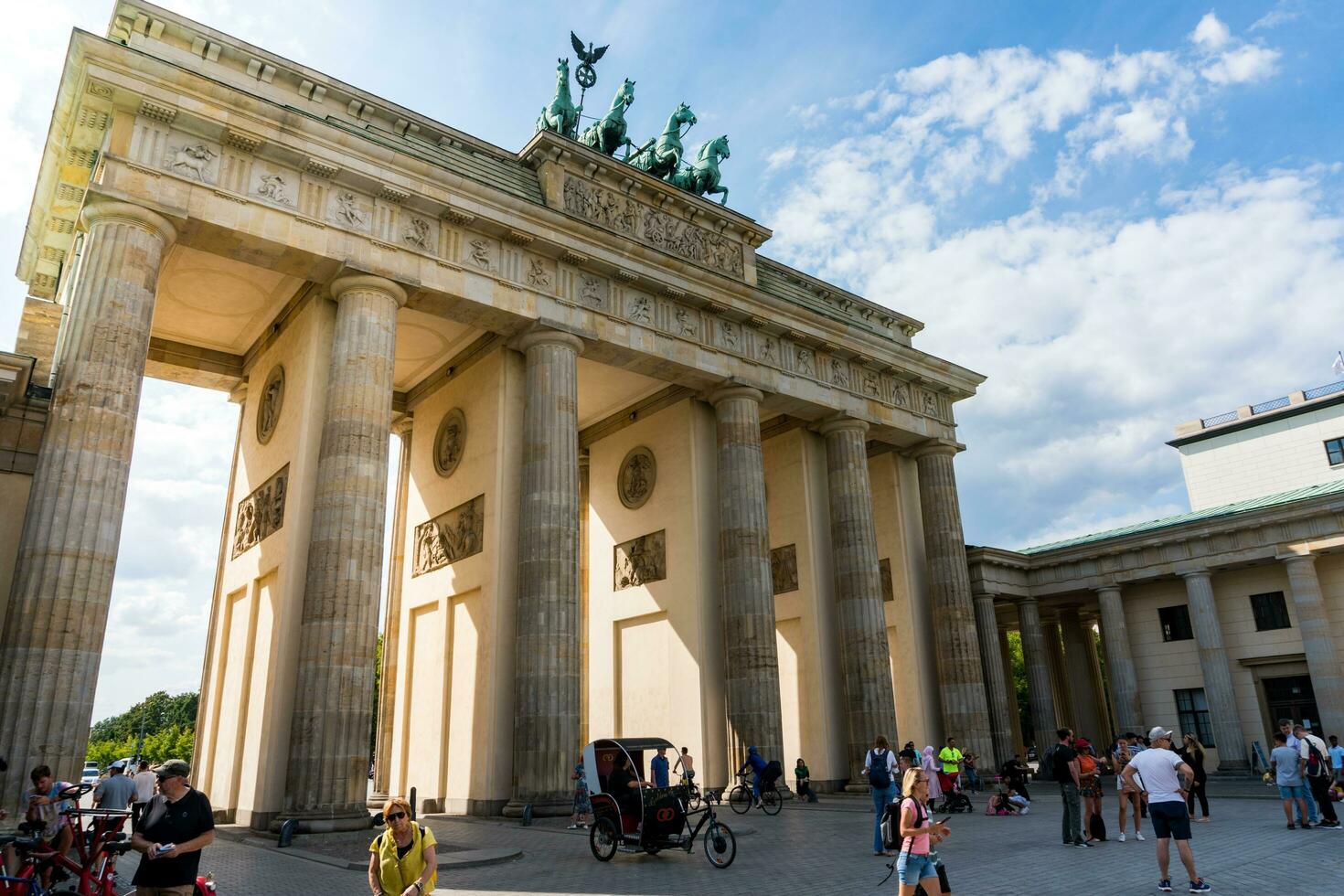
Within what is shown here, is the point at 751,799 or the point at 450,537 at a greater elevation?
the point at 450,537

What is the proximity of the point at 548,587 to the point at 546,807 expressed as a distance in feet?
14.9

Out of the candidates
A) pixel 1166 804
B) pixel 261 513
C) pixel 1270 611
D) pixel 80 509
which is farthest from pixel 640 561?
pixel 1270 611

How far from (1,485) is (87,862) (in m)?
10.7

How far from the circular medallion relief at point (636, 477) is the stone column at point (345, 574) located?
10.4 m

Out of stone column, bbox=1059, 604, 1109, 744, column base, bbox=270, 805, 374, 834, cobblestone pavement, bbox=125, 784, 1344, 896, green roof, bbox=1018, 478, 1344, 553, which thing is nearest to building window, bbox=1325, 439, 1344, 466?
green roof, bbox=1018, 478, 1344, 553

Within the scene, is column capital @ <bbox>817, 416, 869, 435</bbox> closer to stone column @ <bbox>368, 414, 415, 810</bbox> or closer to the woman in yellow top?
stone column @ <bbox>368, 414, 415, 810</bbox>

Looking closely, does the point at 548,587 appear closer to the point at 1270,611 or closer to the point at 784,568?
the point at 784,568

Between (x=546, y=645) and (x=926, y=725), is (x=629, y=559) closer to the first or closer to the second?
(x=546, y=645)

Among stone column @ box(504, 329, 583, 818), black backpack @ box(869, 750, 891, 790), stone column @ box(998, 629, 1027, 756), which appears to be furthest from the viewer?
stone column @ box(998, 629, 1027, 756)

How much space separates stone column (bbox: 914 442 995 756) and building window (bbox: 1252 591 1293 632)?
10.3m

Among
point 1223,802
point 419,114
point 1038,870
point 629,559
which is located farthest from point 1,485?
point 1223,802

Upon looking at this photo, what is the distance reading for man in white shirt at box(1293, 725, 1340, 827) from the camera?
A: 46.9 ft

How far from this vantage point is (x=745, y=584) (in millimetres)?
24188

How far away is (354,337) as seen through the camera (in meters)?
18.8
